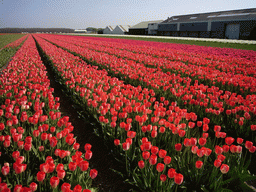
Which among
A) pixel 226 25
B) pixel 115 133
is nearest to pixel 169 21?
pixel 226 25

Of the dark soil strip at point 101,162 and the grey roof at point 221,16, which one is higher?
the grey roof at point 221,16

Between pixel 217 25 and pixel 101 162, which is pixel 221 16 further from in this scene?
pixel 101 162

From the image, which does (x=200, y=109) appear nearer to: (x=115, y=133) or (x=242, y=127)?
(x=242, y=127)

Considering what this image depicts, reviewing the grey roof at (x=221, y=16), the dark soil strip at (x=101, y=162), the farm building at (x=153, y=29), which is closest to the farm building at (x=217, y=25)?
the grey roof at (x=221, y=16)

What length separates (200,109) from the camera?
4.08 metres

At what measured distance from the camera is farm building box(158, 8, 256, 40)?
34781 millimetres

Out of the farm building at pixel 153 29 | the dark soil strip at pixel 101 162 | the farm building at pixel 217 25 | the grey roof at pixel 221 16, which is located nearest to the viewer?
the dark soil strip at pixel 101 162

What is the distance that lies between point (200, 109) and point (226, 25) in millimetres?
41719

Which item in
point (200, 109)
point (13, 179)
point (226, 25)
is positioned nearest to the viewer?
point (13, 179)

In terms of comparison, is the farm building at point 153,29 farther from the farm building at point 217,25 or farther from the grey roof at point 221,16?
the grey roof at point 221,16

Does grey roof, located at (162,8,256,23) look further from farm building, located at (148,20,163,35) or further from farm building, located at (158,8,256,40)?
farm building, located at (148,20,163,35)

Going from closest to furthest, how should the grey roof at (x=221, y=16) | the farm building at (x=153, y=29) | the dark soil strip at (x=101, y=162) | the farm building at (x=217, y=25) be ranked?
the dark soil strip at (x=101, y=162)
the farm building at (x=217, y=25)
the grey roof at (x=221, y=16)
the farm building at (x=153, y=29)

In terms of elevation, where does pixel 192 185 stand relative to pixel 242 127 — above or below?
below

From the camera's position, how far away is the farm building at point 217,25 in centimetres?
3478
